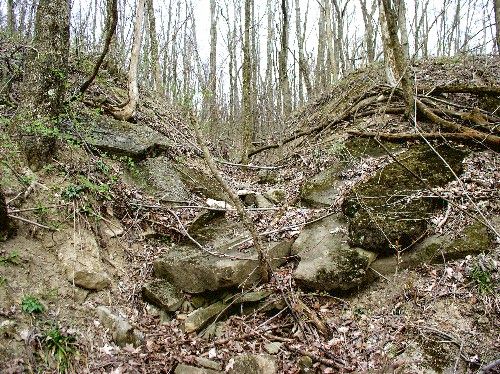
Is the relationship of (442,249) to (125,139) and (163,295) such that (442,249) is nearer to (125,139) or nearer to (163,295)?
(163,295)

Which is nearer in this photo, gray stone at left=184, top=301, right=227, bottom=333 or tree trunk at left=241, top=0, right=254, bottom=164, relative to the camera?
gray stone at left=184, top=301, right=227, bottom=333

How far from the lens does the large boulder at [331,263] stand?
4488mm

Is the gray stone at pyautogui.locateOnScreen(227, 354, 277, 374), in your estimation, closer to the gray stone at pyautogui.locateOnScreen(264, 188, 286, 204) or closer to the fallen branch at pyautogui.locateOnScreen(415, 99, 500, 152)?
the gray stone at pyautogui.locateOnScreen(264, 188, 286, 204)

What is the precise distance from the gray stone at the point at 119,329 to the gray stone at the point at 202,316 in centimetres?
56

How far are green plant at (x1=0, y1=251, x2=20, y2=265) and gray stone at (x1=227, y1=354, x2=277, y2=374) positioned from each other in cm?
260

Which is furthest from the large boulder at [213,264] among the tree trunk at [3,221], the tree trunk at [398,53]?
the tree trunk at [398,53]

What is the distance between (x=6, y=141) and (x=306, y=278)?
14.4ft

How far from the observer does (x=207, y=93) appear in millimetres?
4246

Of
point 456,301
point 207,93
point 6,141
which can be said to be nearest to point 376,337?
point 456,301

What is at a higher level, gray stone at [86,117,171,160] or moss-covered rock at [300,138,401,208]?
gray stone at [86,117,171,160]

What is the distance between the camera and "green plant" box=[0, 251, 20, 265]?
395 cm

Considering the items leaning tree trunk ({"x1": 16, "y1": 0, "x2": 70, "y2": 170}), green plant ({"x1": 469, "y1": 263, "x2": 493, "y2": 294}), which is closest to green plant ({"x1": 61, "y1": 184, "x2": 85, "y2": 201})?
leaning tree trunk ({"x1": 16, "y1": 0, "x2": 70, "y2": 170})

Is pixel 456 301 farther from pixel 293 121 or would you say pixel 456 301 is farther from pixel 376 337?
pixel 293 121

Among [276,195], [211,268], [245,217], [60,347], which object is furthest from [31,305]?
[276,195]
